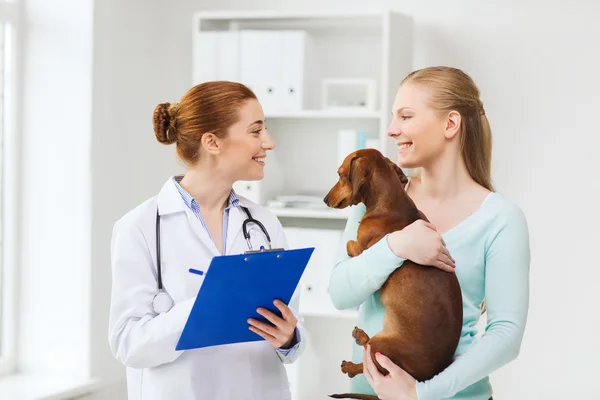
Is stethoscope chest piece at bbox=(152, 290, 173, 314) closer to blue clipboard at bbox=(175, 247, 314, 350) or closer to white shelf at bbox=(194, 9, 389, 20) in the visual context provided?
blue clipboard at bbox=(175, 247, 314, 350)

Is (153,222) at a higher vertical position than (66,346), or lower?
higher

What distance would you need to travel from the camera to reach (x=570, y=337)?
3057mm

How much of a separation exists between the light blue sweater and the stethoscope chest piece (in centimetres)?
39

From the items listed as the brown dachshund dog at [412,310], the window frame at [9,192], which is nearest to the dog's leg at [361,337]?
the brown dachshund dog at [412,310]

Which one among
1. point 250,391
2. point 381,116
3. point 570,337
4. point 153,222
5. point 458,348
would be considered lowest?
point 570,337

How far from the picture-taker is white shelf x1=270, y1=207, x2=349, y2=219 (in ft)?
10.1

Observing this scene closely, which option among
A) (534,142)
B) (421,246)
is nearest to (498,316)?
(421,246)

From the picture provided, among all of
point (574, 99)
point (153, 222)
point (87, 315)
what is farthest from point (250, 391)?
point (574, 99)

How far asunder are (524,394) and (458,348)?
198 cm

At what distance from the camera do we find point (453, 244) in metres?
1.36

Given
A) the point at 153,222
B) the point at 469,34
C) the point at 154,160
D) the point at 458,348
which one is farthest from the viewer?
the point at 154,160

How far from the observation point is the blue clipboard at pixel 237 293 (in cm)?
136

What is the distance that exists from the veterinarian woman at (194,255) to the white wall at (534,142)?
4.86 feet

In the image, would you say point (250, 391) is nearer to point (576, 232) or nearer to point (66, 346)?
point (66, 346)
